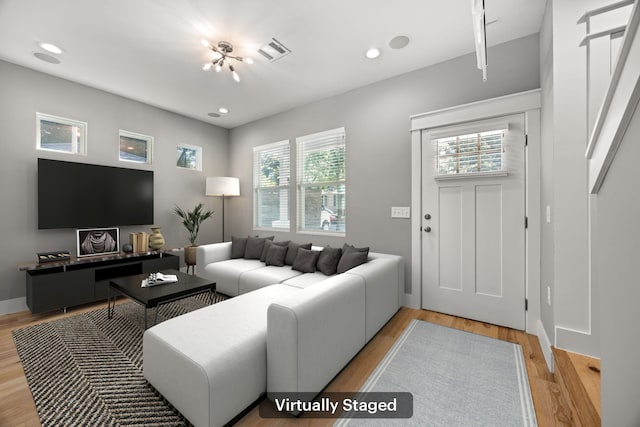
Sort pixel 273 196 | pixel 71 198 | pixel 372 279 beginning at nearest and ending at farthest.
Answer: pixel 372 279 < pixel 71 198 < pixel 273 196

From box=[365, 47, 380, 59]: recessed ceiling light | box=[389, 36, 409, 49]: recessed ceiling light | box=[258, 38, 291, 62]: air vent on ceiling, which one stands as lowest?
box=[365, 47, 380, 59]: recessed ceiling light

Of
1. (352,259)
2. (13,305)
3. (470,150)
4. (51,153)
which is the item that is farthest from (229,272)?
(470,150)

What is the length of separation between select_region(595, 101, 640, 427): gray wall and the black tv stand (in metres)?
4.17

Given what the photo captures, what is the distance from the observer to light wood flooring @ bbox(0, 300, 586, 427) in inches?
56.2

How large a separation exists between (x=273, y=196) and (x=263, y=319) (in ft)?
9.42

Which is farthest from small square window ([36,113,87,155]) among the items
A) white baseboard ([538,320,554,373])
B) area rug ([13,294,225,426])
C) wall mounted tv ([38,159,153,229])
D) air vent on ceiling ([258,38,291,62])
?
white baseboard ([538,320,554,373])

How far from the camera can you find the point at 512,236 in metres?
2.45

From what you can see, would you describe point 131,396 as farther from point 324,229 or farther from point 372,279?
point 324,229

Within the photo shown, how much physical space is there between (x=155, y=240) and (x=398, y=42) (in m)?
3.96

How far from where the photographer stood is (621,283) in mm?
680

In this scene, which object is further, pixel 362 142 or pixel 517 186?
pixel 362 142

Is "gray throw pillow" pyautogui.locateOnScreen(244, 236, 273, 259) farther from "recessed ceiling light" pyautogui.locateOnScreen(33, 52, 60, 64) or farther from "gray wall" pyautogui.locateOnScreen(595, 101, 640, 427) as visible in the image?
"gray wall" pyautogui.locateOnScreen(595, 101, 640, 427)

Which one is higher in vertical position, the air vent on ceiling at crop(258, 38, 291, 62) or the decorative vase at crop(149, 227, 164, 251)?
the air vent on ceiling at crop(258, 38, 291, 62)

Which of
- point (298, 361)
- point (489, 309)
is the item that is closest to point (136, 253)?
point (298, 361)
